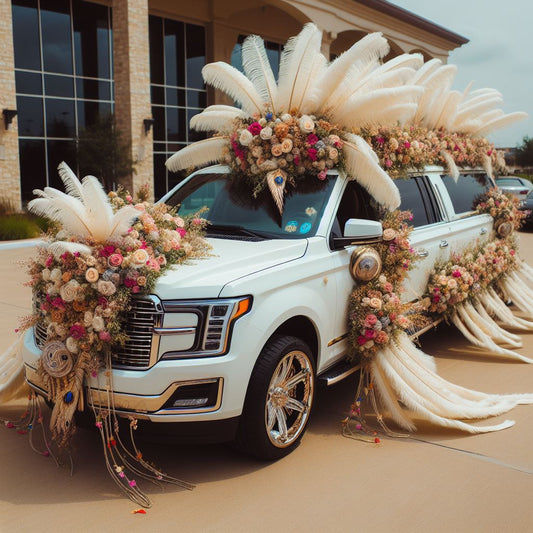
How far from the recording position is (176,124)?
26.7 meters

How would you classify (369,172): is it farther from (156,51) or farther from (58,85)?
(156,51)

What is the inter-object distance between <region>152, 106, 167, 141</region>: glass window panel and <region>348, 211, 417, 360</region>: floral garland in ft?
71.9

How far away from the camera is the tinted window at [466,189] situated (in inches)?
275

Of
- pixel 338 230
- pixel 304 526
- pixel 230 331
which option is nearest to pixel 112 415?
pixel 230 331

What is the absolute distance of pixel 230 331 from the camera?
3.64 meters

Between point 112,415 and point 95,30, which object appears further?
point 95,30

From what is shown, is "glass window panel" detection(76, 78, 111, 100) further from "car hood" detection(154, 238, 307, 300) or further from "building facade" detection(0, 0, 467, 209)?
"car hood" detection(154, 238, 307, 300)

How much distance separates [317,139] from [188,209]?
127 cm

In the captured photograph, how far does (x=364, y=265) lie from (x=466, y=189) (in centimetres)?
313

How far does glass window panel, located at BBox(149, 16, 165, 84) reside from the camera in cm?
2505

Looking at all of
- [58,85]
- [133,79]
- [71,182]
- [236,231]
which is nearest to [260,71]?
[236,231]

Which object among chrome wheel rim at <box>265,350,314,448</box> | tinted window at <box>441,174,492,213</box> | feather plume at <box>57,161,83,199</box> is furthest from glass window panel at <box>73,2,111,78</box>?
chrome wheel rim at <box>265,350,314,448</box>

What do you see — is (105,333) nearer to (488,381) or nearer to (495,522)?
(495,522)

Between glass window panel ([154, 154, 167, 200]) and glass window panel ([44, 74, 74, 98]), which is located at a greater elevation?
glass window panel ([44, 74, 74, 98])
